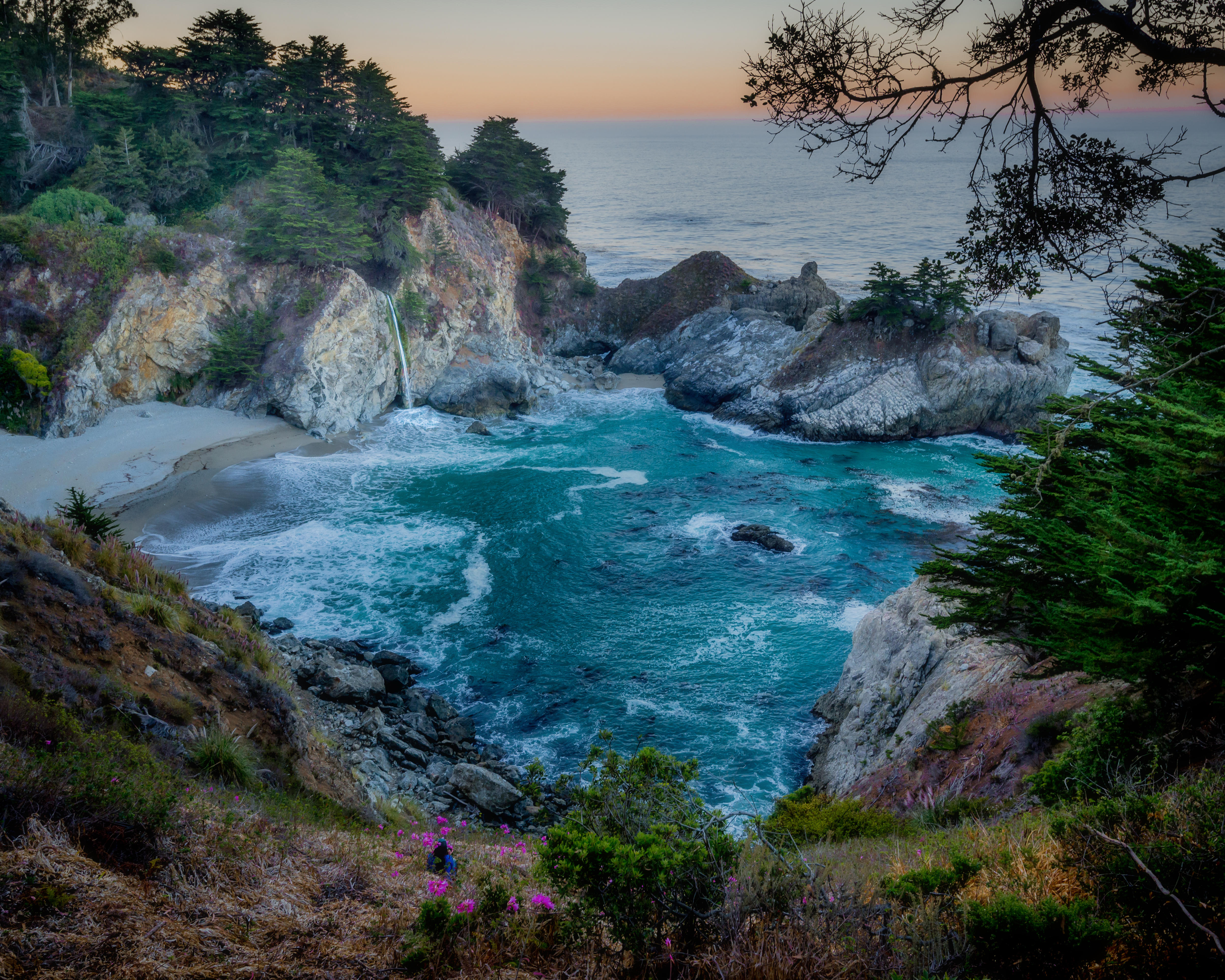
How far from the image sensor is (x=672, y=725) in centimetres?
1753

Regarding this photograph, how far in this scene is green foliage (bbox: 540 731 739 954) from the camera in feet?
15.2

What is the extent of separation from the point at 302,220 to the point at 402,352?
322 inches

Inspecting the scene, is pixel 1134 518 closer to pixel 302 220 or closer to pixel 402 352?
pixel 402 352

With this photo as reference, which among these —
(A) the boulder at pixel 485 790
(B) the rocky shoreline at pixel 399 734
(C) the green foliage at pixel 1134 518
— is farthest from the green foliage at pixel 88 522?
(C) the green foliage at pixel 1134 518

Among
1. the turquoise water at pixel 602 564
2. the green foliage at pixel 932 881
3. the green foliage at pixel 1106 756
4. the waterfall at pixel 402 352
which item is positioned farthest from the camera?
the waterfall at pixel 402 352

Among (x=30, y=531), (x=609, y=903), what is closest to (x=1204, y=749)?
(x=609, y=903)

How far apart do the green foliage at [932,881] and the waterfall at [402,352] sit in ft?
124

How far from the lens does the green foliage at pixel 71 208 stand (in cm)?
3161

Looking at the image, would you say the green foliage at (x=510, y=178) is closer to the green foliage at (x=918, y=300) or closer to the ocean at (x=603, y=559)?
the ocean at (x=603, y=559)

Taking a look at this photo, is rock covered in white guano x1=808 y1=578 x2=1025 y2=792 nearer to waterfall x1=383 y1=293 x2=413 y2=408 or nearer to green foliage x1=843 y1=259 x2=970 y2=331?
green foliage x1=843 y1=259 x2=970 y2=331

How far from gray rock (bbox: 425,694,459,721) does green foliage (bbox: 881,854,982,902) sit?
1393cm

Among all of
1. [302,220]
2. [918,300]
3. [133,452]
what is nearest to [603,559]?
[133,452]

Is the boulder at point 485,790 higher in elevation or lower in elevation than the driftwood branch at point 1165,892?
lower

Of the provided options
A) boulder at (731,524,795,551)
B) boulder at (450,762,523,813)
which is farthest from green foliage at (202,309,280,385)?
boulder at (450,762,523,813)
